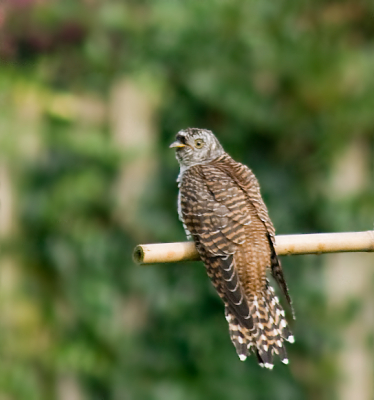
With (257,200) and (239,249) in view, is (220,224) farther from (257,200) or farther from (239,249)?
(257,200)

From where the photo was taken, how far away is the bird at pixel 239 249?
3.89m

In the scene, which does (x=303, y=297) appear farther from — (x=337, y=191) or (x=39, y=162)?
(x=39, y=162)

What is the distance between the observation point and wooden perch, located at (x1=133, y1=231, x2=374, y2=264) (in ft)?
11.2

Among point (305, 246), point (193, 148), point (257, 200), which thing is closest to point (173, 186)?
point (193, 148)

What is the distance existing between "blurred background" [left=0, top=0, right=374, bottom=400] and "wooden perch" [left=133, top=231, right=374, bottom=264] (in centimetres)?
602

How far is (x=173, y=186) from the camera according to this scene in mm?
11102

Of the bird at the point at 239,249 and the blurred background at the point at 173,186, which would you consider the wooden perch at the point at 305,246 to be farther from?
the blurred background at the point at 173,186

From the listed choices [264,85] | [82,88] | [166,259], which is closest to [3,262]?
[82,88]

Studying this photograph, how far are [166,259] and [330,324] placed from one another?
784cm

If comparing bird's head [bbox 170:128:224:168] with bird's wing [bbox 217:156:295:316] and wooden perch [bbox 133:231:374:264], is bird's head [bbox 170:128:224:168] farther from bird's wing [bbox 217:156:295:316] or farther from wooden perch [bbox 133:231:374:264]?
wooden perch [bbox 133:231:374:264]

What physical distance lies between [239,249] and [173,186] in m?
6.82

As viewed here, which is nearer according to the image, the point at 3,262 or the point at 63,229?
the point at 3,262

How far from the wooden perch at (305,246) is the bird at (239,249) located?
0.35 meters

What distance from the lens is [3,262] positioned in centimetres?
1066
